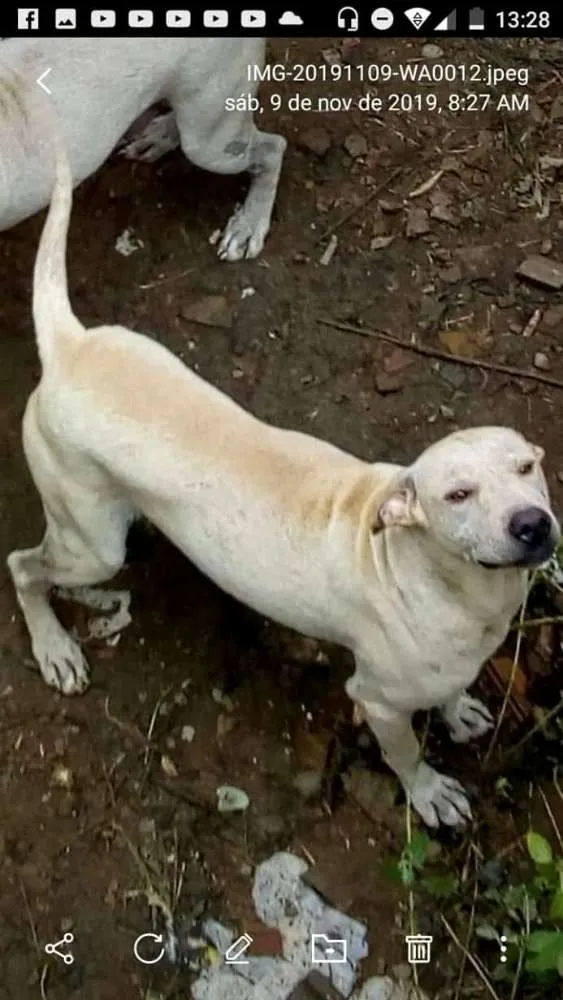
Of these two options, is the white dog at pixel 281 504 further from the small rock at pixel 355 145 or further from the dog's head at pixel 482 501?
the small rock at pixel 355 145

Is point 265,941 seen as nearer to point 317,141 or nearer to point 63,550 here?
point 63,550

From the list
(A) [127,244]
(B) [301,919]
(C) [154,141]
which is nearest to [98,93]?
(C) [154,141]

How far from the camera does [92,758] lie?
9.02 ft

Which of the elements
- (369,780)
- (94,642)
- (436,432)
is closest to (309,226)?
(436,432)

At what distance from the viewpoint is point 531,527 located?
6.29ft

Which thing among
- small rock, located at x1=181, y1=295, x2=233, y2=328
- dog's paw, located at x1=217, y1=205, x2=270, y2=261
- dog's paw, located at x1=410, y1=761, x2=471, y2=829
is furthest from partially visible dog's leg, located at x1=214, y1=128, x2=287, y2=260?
dog's paw, located at x1=410, y1=761, x2=471, y2=829

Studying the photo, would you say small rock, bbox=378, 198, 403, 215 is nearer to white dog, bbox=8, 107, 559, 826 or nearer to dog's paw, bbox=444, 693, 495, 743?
white dog, bbox=8, 107, 559, 826

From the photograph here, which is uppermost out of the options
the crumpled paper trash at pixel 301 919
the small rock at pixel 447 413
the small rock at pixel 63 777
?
the small rock at pixel 447 413
